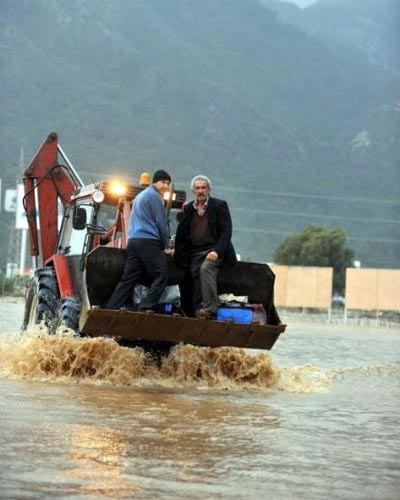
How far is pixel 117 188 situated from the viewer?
15.4 m

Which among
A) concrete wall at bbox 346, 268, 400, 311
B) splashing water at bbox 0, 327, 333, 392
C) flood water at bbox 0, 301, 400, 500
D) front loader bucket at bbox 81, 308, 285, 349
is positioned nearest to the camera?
flood water at bbox 0, 301, 400, 500

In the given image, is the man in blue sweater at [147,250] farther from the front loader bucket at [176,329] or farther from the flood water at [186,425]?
the flood water at [186,425]

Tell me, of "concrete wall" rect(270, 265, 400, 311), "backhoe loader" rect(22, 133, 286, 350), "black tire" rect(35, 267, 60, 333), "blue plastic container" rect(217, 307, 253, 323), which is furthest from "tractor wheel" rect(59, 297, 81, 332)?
"concrete wall" rect(270, 265, 400, 311)

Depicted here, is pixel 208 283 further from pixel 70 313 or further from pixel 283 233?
pixel 283 233

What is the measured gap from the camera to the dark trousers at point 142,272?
1349cm

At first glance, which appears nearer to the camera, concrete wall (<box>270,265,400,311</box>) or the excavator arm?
the excavator arm

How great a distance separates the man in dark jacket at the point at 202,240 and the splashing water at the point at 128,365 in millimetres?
859

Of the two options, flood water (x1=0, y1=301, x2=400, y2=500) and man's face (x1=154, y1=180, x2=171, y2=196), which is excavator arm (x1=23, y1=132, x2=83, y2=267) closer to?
flood water (x1=0, y1=301, x2=400, y2=500)

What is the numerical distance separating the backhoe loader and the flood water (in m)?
0.50

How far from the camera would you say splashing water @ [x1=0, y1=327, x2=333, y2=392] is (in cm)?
1401

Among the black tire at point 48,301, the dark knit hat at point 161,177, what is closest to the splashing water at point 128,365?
the black tire at point 48,301

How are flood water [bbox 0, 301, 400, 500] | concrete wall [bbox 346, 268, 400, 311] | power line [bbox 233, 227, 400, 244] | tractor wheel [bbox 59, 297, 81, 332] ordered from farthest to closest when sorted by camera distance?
1. power line [bbox 233, 227, 400, 244]
2. concrete wall [bbox 346, 268, 400, 311]
3. tractor wheel [bbox 59, 297, 81, 332]
4. flood water [bbox 0, 301, 400, 500]

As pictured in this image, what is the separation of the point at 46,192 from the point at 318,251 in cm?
7845

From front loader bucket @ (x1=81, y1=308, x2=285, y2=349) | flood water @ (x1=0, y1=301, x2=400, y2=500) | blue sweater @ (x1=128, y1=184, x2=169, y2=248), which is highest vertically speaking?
blue sweater @ (x1=128, y1=184, x2=169, y2=248)
